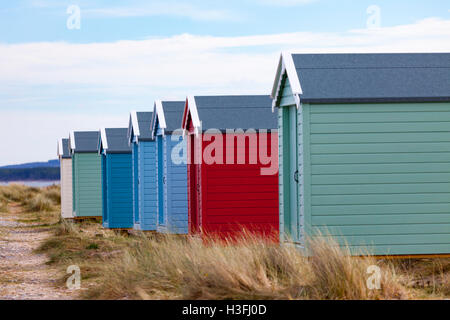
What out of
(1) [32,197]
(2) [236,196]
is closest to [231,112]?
(2) [236,196]

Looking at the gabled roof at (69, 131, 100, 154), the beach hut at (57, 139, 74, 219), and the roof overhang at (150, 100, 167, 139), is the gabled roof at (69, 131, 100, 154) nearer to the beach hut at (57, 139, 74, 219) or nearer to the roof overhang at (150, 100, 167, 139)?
the beach hut at (57, 139, 74, 219)

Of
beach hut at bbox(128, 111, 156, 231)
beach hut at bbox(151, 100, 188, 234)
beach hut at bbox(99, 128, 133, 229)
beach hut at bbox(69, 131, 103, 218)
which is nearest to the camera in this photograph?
beach hut at bbox(151, 100, 188, 234)

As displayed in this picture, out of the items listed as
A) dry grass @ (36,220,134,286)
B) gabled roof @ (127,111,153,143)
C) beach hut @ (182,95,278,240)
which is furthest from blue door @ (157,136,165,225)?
beach hut @ (182,95,278,240)

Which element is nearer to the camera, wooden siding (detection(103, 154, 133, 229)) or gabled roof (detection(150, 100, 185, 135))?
gabled roof (detection(150, 100, 185, 135))

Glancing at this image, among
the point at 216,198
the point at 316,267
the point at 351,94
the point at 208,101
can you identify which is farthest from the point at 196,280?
the point at 208,101

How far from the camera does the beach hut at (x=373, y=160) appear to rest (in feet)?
34.1

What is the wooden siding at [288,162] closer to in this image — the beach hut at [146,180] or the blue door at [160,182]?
the blue door at [160,182]

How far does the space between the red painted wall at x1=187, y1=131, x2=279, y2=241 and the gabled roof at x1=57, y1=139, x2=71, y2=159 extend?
14.7 m

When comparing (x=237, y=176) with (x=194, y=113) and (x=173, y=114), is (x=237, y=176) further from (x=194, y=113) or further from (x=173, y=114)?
(x=173, y=114)

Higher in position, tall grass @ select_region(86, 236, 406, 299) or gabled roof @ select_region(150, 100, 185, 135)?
gabled roof @ select_region(150, 100, 185, 135)

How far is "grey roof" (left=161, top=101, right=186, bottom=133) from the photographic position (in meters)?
16.3

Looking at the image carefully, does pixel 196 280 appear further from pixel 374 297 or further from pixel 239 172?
pixel 239 172
